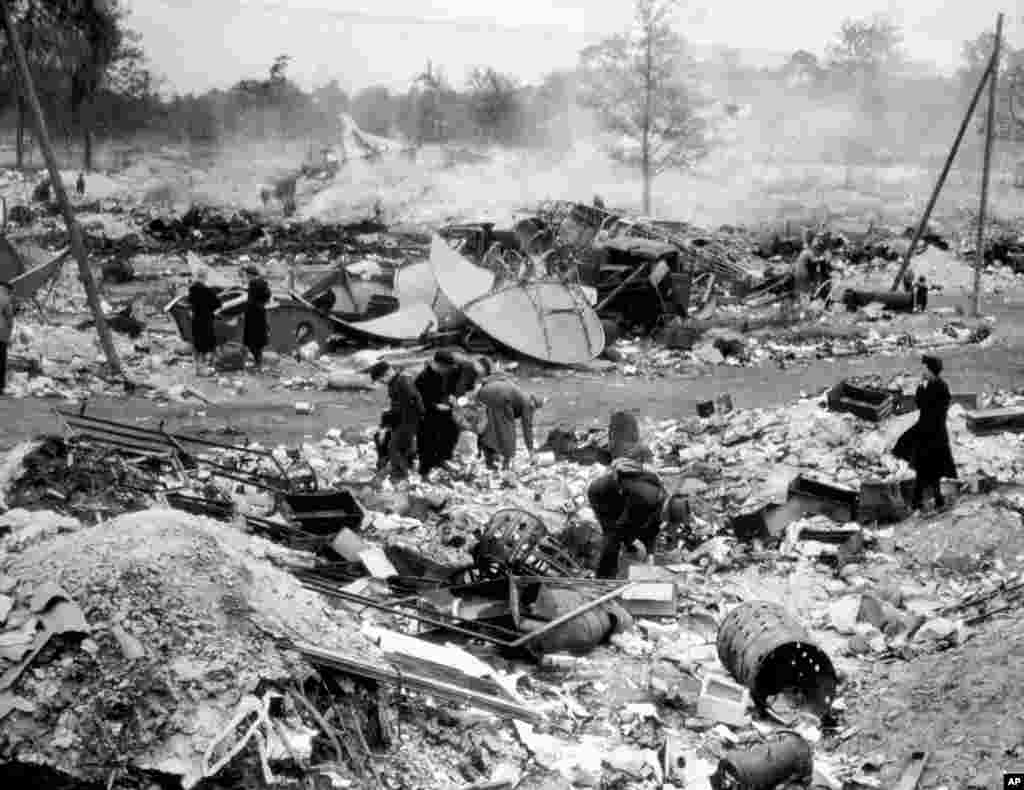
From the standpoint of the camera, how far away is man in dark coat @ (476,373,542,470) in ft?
34.9

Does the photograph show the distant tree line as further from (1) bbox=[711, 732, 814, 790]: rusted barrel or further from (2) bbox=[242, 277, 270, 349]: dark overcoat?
(1) bbox=[711, 732, 814, 790]: rusted barrel

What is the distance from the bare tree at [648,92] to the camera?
30.5 m

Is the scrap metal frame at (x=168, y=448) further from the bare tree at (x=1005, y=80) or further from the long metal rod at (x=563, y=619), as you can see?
the bare tree at (x=1005, y=80)

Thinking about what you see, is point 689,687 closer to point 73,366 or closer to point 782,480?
point 782,480

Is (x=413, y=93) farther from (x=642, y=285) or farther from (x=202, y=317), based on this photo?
(x=202, y=317)

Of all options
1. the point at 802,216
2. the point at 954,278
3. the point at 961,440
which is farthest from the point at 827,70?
the point at 961,440

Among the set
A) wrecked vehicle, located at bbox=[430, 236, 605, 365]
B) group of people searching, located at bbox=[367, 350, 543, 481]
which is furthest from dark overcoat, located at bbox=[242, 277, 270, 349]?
group of people searching, located at bbox=[367, 350, 543, 481]

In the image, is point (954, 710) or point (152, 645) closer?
point (152, 645)

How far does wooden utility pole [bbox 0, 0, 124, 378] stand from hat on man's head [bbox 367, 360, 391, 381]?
9.85 feet

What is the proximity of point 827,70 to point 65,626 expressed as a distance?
176 ft

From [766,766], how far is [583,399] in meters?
9.23

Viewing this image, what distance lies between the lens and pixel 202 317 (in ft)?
48.2

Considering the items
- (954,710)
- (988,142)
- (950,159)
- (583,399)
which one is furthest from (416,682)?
(988,142)

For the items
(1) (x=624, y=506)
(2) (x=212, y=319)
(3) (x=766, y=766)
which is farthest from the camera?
(2) (x=212, y=319)
